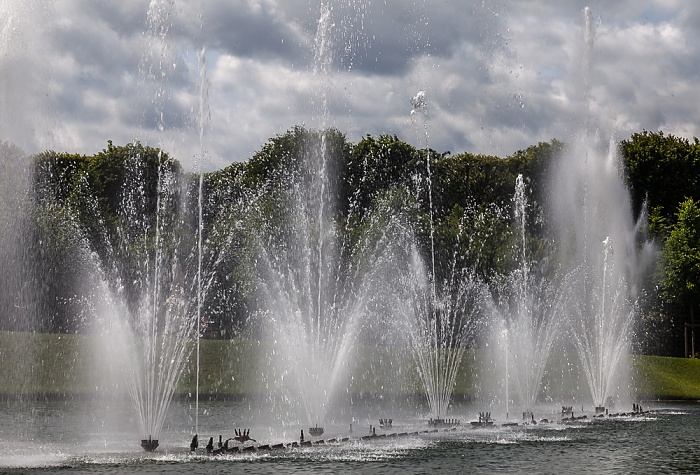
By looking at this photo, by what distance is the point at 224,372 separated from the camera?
152ft

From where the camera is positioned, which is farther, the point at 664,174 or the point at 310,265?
the point at 664,174

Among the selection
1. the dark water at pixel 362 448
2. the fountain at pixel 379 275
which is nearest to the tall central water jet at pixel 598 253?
the fountain at pixel 379 275

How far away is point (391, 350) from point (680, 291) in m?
20.2

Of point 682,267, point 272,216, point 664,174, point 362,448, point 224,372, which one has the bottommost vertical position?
point 362,448

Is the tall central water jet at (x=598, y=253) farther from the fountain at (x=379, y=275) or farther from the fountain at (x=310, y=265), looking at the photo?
the fountain at (x=310, y=265)

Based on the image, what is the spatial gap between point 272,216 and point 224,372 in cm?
1173

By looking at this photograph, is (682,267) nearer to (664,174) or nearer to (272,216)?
(664,174)

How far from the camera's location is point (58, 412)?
35.0 metres

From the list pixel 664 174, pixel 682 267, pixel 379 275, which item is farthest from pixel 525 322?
pixel 664 174

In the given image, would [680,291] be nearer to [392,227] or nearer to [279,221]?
[392,227]

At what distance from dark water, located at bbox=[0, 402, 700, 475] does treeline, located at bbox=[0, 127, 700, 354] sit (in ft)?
55.6

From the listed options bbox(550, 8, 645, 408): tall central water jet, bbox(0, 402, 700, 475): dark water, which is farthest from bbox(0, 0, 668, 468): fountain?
bbox(0, 402, 700, 475): dark water

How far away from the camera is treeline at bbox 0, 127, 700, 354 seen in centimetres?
5412

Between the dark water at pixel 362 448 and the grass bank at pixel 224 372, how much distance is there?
24.2ft
